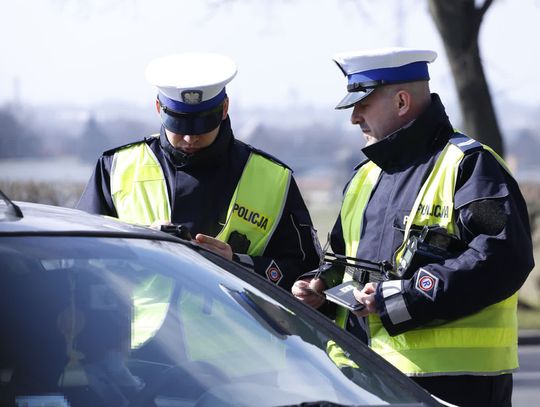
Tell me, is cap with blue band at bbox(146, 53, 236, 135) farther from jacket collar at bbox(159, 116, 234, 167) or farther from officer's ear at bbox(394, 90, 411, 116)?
officer's ear at bbox(394, 90, 411, 116)

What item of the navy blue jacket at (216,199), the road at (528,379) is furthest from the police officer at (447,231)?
the road at (528,379)

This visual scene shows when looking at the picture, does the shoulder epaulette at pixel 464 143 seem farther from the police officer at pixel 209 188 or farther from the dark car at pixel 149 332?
the dark car at pixel 149 332

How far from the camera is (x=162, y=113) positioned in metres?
4.31

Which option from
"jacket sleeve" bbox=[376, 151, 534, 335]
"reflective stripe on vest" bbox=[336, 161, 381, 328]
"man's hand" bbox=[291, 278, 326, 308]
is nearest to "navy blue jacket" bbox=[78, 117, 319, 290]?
"man's hand" bbox=[291, 278, 326, 308]

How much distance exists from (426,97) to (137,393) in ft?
6.09

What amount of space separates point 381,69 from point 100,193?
1164 millimetres

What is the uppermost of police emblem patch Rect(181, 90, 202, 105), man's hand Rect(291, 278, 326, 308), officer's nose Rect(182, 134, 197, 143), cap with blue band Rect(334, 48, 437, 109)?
cap with blue band Rect(334, 48, 437, 109)

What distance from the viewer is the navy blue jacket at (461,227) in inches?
141

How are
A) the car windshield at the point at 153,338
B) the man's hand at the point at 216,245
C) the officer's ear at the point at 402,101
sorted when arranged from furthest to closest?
the officer's ear at the point at 402,101 → the man's hand at the point at 216,245 → the car windshield at the point at 153,338

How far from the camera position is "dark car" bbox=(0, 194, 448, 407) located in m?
2.50

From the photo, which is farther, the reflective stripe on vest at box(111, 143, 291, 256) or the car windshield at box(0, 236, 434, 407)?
the reflective stripe on vest at box(111, 143, 291, 256)

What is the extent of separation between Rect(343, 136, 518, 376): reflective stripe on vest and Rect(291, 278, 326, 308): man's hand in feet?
1.10

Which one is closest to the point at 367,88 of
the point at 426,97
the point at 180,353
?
the point at 426,97

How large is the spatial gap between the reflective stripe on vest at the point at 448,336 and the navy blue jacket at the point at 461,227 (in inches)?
1.6
